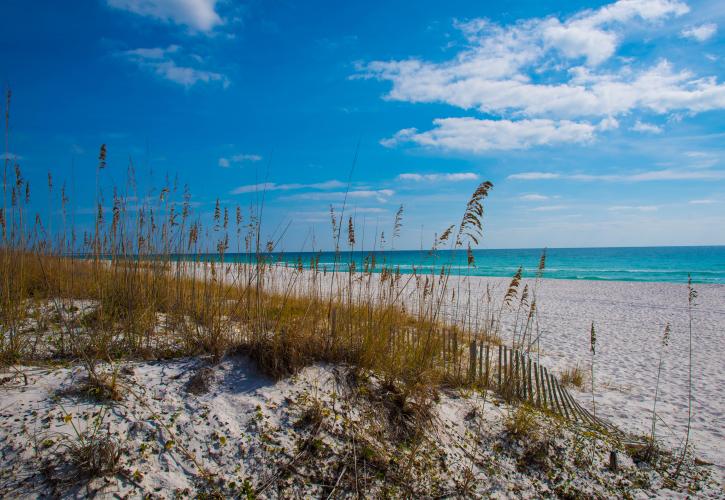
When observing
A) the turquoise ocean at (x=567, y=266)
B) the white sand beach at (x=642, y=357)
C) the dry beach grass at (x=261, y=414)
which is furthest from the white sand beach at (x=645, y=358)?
the turquoise ocean at (x=567, y=266)

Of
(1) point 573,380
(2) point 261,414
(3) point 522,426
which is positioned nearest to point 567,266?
(1) point 573,380

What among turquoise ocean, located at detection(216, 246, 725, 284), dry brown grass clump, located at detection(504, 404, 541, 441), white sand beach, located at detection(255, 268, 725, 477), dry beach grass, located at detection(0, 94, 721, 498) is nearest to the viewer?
dry beach grass, located at detection(0, 94, 721, 498)

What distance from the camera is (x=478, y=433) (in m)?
2.94

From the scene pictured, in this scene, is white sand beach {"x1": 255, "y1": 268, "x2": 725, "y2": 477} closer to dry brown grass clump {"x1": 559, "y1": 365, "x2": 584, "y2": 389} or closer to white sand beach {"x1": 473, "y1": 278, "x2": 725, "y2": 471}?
white sand beach {"x1": 473, "y1": 278, "x2": 725, "y2": 471}

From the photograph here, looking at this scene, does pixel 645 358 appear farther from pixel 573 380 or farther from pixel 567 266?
pixel 567 266

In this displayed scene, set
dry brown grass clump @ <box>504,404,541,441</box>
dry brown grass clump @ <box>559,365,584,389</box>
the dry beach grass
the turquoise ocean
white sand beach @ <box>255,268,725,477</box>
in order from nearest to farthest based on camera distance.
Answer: the dry beach grass, dry brown grass clump @ <box>504,404,541,441</box>, the turquoise ocean, white sand beach @ <box>255,268,725,477</box>, dry brown grass clump @ <box>559,365,584,389</box>

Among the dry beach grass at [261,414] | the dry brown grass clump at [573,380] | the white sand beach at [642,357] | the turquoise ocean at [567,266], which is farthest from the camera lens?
the dry brown grass clump at [573,380]

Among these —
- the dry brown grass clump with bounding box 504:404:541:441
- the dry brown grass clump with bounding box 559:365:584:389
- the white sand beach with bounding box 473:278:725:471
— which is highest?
the dry brown grass clump with bounding box 504:404:541:441

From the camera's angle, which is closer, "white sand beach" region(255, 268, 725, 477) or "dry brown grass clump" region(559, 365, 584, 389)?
"white sand beach" region(255, 268, 725, 477)

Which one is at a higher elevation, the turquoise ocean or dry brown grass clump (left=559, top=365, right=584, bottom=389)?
the turquoise ocean

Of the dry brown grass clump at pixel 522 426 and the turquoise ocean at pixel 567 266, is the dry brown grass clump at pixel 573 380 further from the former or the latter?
the dry brown grass clump at pixel 522 426

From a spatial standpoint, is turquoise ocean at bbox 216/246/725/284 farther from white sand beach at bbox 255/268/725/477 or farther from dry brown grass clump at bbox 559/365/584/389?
dry brown grass clump at bbox 559/365/584/389

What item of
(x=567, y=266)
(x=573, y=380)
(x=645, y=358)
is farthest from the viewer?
(x=567, y=266)

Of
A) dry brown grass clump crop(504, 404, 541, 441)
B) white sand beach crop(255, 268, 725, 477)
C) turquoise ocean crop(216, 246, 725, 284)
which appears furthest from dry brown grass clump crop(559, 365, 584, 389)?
dry brown grass clump crop(504, 404, 541, 441)
